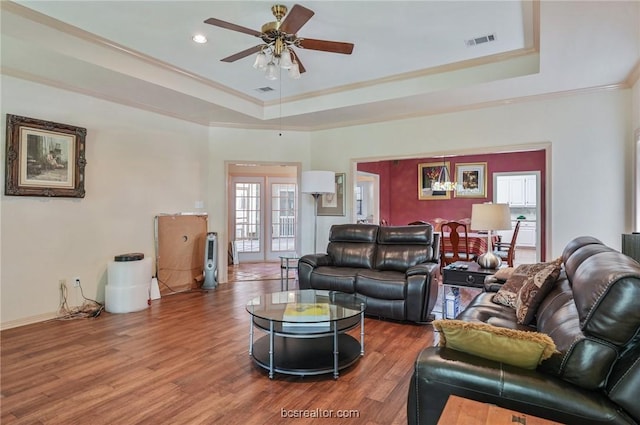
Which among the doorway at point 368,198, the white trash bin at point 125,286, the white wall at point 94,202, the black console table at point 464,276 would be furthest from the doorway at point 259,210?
the black console table at point 464,276

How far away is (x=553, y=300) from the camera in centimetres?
221

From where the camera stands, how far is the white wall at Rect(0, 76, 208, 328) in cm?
374

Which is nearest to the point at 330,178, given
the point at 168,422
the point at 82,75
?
the point at 82,75

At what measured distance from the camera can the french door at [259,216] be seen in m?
8.27

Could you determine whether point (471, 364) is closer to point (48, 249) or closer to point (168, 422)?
point (168, 422)

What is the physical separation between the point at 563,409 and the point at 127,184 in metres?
5.07

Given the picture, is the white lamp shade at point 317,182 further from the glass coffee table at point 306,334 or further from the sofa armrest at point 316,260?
the glass coffee table at point 306,334

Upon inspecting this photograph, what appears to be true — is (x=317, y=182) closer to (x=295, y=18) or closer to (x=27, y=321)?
(x=295, y=18)

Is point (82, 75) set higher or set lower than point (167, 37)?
lower

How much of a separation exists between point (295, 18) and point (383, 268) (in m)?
2.93

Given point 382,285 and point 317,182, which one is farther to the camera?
point 317,182

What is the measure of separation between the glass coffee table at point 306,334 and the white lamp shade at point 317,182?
248 centimetres

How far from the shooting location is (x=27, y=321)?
12.5 feet

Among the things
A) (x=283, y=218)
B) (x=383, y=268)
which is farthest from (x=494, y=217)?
(x=283, y=218)
